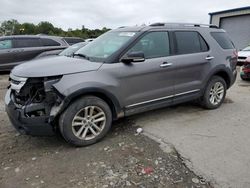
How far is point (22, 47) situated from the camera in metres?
10.7

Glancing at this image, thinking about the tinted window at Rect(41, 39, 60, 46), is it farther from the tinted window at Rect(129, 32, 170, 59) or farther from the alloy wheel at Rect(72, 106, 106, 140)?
the alloy wheel at Rect(72, 106, 106, 140)

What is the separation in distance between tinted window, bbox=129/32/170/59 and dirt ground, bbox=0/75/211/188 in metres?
1.43

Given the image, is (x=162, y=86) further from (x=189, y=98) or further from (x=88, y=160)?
(x=88, y=160)

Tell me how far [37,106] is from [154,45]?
227 centimetres

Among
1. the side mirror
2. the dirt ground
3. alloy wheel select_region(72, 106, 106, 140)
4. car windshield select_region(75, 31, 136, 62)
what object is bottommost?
the dirt ground

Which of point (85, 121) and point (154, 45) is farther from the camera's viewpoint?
point (154, 45)

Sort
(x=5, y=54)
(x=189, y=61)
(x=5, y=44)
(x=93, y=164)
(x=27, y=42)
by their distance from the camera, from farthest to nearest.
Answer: (x=27, y=42)
(x=5, y=44)
(x=5, y=54)
(x=189, y=61)
(x=93, y=164)

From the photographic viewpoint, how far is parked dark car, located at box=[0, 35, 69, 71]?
10.4 m

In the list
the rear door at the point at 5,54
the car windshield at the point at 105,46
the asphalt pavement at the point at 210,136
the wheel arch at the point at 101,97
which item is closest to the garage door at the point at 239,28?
the asphalt pavement at the point at 210,136

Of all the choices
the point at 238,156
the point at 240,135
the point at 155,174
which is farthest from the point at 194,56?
the point at 155,174

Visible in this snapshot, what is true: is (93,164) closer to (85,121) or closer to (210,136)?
(85,121)

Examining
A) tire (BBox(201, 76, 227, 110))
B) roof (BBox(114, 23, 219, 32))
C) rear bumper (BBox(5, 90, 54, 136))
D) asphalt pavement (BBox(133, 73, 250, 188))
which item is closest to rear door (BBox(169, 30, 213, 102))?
roof (BBox(114, 23, 219, 32))

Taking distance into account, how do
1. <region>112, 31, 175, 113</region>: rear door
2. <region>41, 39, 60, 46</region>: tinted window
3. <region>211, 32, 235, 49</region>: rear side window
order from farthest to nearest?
1. <region>41, 39, 60, 46</region>: tinted window
2. <region>211, 32, 235, 49</region>: rear side window
3. <region>112, 31, 175, 113</region>: rear door

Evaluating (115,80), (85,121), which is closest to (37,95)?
(85,121)
